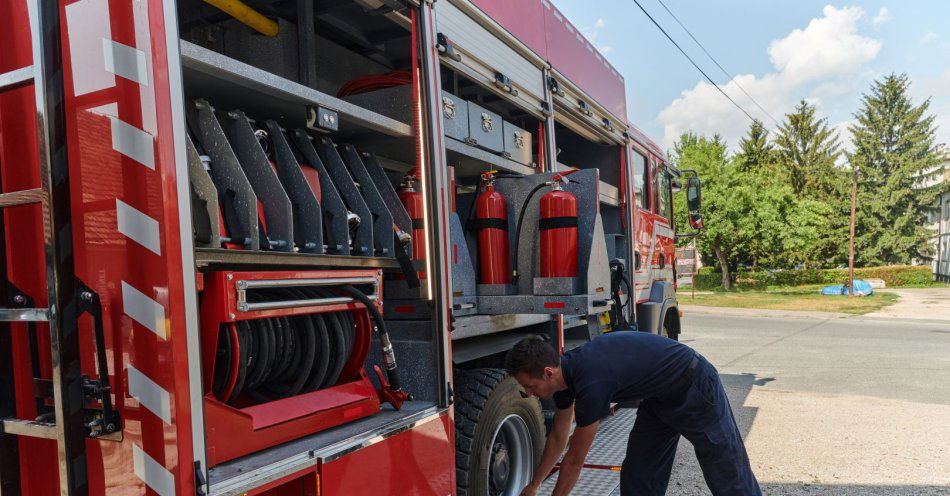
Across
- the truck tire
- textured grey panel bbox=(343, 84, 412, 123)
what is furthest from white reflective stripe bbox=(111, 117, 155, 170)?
the truck tire

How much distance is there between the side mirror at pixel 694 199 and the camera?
7.34m

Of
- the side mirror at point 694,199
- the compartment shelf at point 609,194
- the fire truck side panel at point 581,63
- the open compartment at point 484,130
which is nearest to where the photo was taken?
the open compartment at point 484,130

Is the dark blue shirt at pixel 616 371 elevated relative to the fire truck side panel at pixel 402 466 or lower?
elevated

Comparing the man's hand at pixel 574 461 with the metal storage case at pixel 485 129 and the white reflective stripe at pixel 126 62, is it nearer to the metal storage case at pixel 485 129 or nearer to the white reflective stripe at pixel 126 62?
the metal storage case at pixel 485 129

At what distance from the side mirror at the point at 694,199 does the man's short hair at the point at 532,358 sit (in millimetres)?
4828

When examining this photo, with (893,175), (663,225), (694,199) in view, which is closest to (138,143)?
(663,225)

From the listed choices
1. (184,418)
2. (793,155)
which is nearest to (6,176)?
(184,418)

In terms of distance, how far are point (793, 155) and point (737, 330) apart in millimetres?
38523

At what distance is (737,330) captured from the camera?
1582 cm

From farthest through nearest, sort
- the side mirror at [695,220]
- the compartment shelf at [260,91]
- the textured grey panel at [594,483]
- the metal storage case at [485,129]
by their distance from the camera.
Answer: the side mirror at [695,220] < the textured grey panel at [594,483] < the metal storage case at [485,129] < the compartment shelf at [260,91]

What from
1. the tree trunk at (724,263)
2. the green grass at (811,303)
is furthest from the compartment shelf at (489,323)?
the tree trunk at (724,263)

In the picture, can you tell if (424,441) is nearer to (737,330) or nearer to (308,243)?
(308,243)

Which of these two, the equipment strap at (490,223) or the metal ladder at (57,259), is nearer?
the metal ladder at (57,259)

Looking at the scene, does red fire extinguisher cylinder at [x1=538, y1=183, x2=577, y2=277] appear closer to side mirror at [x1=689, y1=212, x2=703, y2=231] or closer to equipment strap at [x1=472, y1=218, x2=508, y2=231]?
equipment strap at [x1=472, y1=218, x2=508, y2=231]
